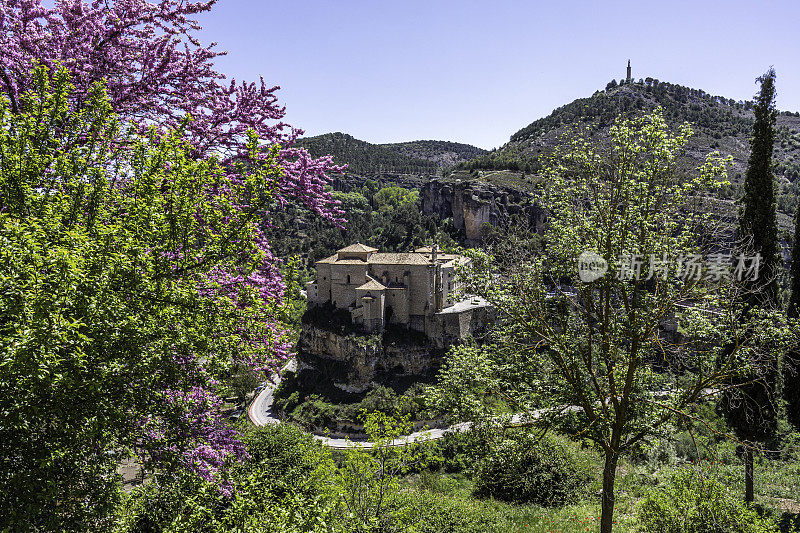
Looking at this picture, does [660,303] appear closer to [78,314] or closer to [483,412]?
[483,412]

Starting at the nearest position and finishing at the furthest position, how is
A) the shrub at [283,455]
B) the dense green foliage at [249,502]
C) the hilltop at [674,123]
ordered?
the dense green foliage at [249,502] < the shrub at [283,455] < the hilltop at [674,123]

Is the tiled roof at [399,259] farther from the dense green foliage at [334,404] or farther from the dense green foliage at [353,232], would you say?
the dense green foliage at [353,232]

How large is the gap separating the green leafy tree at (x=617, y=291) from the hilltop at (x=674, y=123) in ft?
177

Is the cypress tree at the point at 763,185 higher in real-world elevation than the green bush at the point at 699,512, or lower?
higher

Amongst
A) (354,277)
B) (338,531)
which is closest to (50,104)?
(338,531)

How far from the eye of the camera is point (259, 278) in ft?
22.7

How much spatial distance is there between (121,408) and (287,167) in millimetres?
4396

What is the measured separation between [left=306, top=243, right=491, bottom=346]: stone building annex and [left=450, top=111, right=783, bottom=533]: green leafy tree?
28389 millimetres

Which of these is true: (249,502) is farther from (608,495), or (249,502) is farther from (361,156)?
(361,156)

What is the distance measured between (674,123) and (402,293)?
204 feet

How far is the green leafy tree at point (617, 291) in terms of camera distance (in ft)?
21.1

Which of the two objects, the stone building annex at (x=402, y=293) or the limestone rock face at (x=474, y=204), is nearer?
the stone building annex at (x=402, y=293)

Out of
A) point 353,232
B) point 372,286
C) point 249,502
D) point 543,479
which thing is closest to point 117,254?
point 249,502

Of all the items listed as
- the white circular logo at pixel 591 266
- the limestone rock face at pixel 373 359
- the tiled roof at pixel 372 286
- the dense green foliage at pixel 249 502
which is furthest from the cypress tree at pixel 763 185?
the limestone rock face at pixel 373 359
